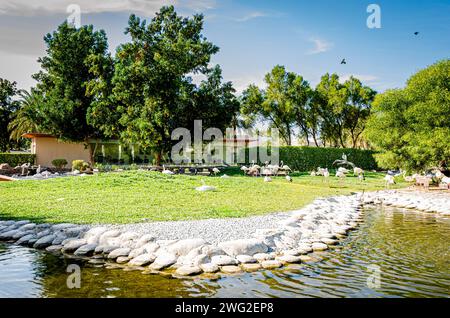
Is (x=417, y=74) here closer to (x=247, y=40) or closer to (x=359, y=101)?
(x=247, y=40)

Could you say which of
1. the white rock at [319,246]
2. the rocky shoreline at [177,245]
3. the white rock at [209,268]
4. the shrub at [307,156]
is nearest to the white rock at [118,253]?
the rocky shoreline at [177,245]

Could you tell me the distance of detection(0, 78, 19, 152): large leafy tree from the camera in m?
49.4

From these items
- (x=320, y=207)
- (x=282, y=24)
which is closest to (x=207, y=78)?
(x=282, y=24)

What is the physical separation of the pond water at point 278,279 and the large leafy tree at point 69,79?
2585 centimetres

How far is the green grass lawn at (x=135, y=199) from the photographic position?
34.4 feet

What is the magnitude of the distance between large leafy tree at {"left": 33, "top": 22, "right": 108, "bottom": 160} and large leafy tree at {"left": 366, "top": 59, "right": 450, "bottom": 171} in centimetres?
2220

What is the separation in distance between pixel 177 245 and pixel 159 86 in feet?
69.7

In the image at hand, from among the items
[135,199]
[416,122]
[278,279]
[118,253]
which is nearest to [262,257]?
[278,279]

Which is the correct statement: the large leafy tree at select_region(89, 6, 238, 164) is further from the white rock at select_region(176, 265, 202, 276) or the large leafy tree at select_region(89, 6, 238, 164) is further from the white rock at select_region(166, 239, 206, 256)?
the white rock at select_region(176, 265, 202, 276)

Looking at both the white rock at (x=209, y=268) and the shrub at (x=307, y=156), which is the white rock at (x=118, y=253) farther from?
the shrub at (x=307, y=156)

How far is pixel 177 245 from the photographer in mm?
7211

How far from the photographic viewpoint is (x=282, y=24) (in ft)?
46.2

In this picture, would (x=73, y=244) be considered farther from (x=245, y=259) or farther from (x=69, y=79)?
(x=69, y=79)

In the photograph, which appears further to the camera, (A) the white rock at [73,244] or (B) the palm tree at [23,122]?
(B) the palm tree at [23,122]
